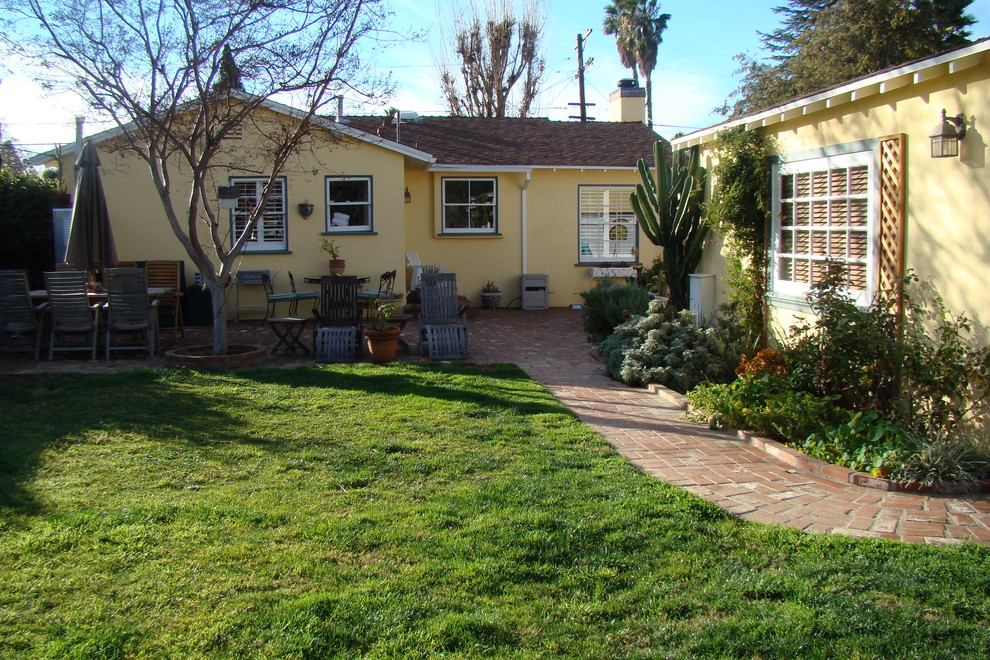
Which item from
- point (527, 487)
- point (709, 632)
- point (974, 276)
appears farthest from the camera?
point (974, 276)

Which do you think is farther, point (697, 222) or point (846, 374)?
point (697, 222)

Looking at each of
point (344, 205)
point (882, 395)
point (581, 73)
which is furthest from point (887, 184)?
point (581, 73)

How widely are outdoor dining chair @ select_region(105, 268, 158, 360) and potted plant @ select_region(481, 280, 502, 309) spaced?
26.5 ft

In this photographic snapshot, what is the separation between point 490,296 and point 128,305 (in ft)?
27.6

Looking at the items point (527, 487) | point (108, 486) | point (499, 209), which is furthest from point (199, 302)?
point (527, 487)

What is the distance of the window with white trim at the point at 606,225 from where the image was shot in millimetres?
18375

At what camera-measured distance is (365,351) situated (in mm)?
11320

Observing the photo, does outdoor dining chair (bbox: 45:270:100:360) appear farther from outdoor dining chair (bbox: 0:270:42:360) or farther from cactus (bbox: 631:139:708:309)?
cactus (bbox: 631:139:708:309)

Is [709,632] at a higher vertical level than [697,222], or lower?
lower

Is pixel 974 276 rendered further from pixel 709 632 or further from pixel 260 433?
pixel 260 433

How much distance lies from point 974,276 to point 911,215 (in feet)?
2.58

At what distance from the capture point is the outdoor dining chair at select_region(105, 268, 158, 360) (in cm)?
1045

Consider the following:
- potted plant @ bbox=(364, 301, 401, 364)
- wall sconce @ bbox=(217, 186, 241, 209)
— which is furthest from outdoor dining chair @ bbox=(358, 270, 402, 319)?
wall sconce @ bbox=(217, 186, 241, 209)

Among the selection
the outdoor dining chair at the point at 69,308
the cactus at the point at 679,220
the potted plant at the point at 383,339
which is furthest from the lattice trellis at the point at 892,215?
the outdoor dining chair at the point at 69,308
